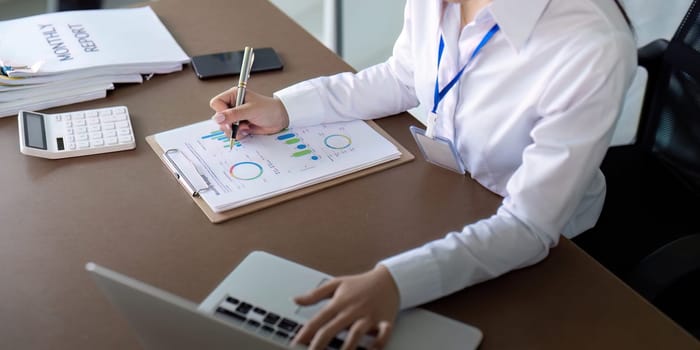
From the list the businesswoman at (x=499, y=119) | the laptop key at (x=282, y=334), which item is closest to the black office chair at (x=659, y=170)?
the businesswoman at (x=499, y=119)

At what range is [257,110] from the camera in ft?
4.29

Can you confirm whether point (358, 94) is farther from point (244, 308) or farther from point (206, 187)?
point (244, 308)

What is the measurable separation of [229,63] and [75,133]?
359 mm

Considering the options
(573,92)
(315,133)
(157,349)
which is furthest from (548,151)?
(157,349)

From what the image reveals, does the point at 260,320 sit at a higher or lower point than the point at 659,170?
higher

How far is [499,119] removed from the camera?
47.1 inches

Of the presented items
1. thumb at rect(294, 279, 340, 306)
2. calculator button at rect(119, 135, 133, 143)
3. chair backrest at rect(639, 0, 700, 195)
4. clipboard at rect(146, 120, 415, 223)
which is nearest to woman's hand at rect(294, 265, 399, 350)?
thumb at rect(294, 279, 340, 306)

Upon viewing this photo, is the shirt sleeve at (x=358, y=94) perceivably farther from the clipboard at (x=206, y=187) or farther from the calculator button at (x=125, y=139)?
the calculator button at (x=125, y=139)

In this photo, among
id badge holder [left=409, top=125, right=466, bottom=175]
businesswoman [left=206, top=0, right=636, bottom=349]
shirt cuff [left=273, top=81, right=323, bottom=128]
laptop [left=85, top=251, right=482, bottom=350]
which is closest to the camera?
laptop [left=85, top=251, right=482, bottom=350]

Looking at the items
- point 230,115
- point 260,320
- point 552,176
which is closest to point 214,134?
point 230,115

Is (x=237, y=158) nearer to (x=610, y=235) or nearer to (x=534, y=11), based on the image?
(x=534, y=11)

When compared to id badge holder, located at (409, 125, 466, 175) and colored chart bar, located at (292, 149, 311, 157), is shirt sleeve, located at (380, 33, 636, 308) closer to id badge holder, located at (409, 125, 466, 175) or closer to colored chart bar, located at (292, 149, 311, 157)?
id badge holder, located at (409, 125, 466, 175)

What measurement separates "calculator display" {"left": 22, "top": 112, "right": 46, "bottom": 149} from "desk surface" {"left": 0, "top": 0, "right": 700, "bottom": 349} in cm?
3

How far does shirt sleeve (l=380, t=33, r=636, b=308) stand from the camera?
102 cm
